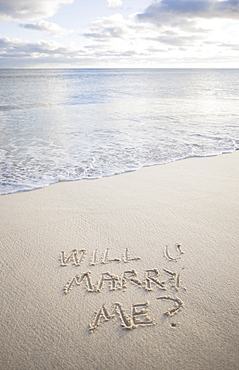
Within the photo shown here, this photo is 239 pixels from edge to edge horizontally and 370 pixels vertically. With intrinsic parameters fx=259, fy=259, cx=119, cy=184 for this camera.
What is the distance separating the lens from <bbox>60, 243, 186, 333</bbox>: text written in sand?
78.7 inches

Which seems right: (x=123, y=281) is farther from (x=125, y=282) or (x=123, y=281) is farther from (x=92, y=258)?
(x=92, y=258)

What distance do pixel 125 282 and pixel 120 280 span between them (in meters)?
0.05

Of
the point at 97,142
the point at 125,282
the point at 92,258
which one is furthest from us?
the point at 97,142

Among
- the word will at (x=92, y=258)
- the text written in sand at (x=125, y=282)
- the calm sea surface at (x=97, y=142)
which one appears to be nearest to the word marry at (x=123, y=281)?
the text written in sand at (x=125, y=282)

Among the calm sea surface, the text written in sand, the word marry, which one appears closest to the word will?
the text written in sand

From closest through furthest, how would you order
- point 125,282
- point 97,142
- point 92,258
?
point 125,282
point 92,258
point 97,142

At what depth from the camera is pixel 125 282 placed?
7.65 feet

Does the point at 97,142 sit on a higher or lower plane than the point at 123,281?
higher

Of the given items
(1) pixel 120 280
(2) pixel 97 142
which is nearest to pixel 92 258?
(1) pixel 120 280

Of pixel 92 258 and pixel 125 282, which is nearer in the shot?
pixel 125 282

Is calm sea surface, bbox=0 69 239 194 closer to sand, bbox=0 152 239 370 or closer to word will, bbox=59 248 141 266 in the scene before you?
sand, bbox=0 152 239 370

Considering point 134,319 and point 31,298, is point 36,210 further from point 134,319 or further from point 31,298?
point 134,319

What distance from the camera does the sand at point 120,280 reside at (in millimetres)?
1780

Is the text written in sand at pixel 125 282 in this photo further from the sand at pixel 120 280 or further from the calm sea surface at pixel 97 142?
the calm sea surface at pixel 97 142
